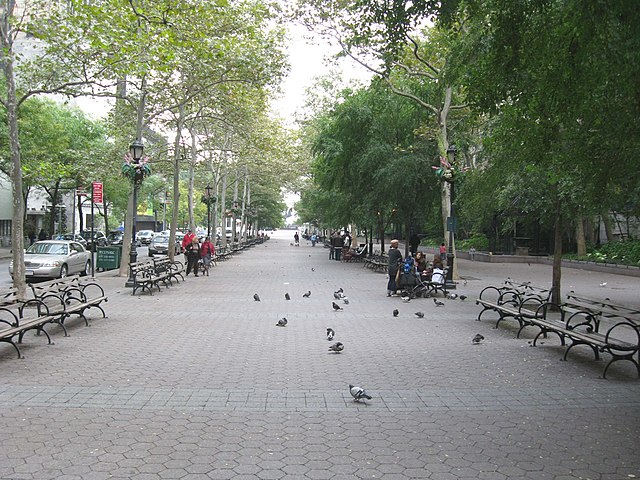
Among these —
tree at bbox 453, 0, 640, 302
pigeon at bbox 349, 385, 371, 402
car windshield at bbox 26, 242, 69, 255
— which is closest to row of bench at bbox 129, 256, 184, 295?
car windshield at bbox 26, 242, 69, 255

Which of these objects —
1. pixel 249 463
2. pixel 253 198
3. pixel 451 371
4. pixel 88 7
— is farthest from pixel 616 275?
pixel 253 198

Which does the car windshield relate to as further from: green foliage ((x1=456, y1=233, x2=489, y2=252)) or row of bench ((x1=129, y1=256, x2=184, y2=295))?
green foliage ((x1=456, y1=233, x2=489, y2=252))

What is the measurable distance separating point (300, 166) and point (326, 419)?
152 ft

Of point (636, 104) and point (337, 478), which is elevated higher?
point (636, 104)

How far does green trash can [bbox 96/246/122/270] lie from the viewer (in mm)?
25375

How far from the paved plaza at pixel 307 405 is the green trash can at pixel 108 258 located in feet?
47.1

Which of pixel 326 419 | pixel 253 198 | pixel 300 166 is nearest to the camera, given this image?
pixel 326 419

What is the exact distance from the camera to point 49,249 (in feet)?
74.8

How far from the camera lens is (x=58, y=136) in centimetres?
3209

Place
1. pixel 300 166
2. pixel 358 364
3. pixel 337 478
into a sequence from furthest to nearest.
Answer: pixel 300 166
pixel 358 364
pixel 337 478

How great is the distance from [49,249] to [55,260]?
1378 millimetres

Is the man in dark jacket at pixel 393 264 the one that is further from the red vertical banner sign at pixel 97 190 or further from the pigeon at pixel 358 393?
the red vertical banner sign at pixel 97 190

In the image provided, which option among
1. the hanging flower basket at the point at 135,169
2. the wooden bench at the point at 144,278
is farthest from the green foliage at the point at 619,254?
the hanging flower basket at the point at 135,169

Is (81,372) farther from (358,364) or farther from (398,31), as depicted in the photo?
(398,31)
